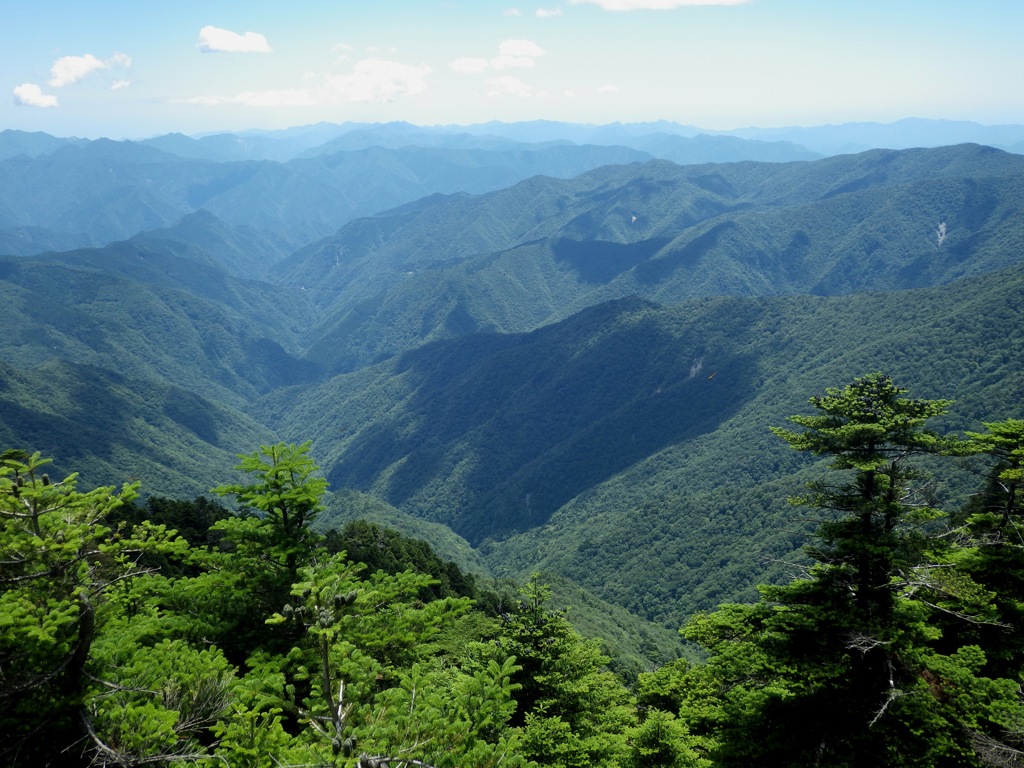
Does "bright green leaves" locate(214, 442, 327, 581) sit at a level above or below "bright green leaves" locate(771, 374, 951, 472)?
below

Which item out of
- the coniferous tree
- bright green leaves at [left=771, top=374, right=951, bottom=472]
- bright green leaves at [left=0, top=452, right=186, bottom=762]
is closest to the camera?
bright green leaves at [left=0, top=452, right=186, bottom=762]

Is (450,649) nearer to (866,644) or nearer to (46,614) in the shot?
(866,644)

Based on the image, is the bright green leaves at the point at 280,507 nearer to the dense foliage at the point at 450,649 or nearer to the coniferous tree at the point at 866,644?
the dense foliage at the point at 450,649

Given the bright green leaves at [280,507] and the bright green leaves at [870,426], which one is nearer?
the bright green leaves at [280,507]

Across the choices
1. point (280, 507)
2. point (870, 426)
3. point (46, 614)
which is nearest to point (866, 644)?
A: point (870, 426)

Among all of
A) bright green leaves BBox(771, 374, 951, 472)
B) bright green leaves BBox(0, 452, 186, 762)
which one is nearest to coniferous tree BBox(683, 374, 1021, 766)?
bright green leaves BBox(771, 374, 951, 472)

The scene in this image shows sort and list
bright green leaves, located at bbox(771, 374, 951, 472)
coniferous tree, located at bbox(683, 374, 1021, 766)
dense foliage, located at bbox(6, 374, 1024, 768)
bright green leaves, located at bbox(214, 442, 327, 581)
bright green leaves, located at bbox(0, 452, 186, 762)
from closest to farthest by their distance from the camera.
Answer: bright green leaves, located at bbox(0, 452, 186, 762), dense foliage, located at bbox(6, 374, 1024, 768), bright green leaves, located at bbox(214, 442, 327, 581), coniferous tree, located at bbox(683, 374, 1021, 766), bright green leaves, located at bbox(771, 374, 951, 472)

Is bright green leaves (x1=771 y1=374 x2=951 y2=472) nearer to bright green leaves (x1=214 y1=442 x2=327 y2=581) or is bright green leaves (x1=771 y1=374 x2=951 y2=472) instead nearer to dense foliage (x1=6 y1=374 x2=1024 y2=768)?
dense foliage (x1=6 y1=374 x2=1024 y2=768)

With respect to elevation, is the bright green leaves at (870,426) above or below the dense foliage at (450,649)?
above

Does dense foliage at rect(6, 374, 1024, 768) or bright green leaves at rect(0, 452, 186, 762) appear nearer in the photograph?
bright green leaves at rect(0, 452, 186, 762)

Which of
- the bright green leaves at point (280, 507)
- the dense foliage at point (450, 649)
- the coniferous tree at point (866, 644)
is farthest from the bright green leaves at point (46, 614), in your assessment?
the coniferous tree at point (866, 644)

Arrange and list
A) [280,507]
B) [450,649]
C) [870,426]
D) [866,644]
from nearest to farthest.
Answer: [280,507]
[870,426]
[866,644]
[450,649]

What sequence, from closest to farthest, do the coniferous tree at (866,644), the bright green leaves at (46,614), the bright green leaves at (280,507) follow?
the bright green leaves at (46,614) → the bright green leaves at (280,507) → the coniferous tree at (866,644)
